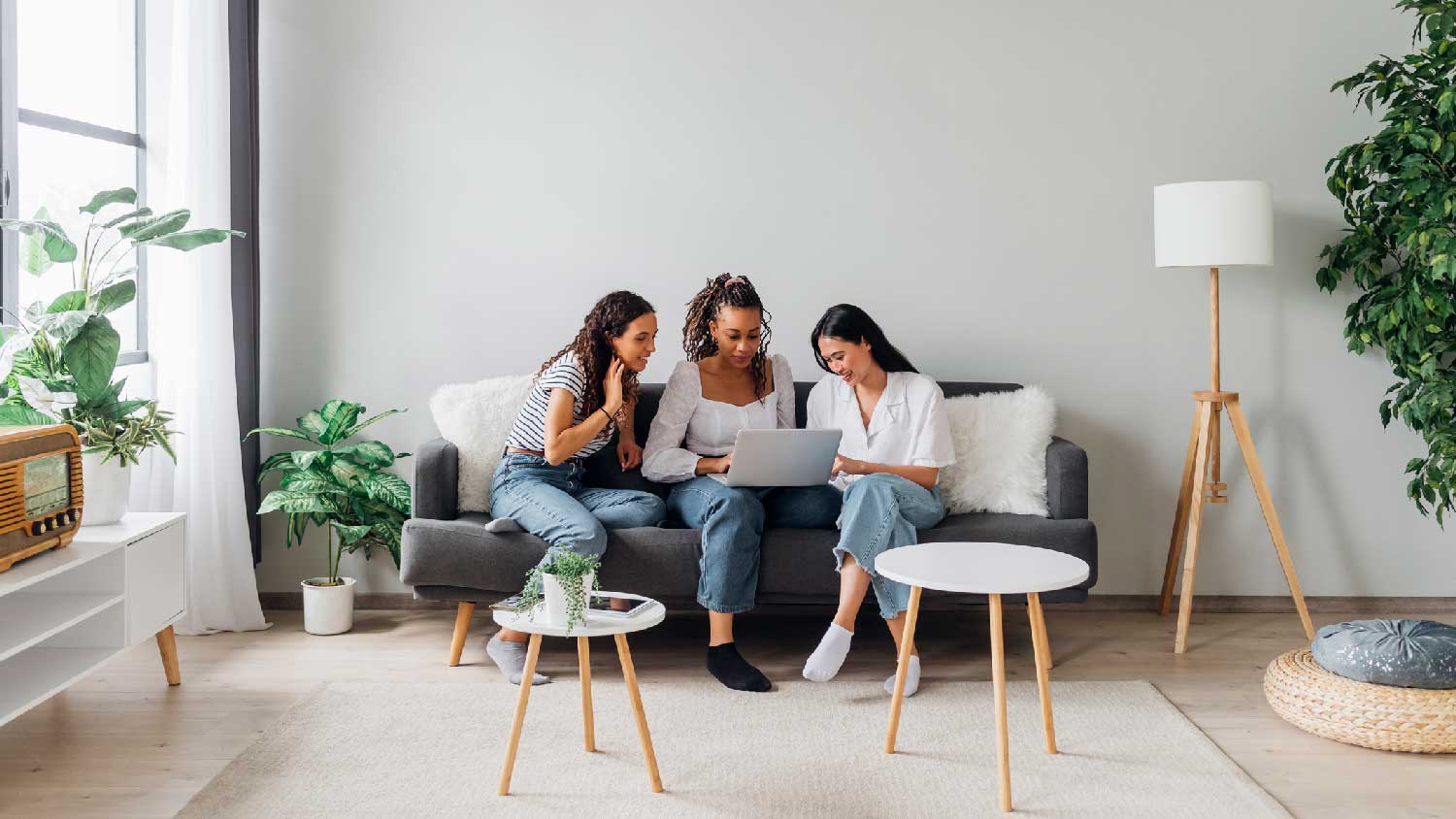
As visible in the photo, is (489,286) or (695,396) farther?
(489,286)

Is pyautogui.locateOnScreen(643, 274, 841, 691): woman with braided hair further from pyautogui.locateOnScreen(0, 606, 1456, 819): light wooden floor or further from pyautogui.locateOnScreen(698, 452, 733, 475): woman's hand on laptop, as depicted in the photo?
pyautogui.locateOnScreen(0, 606, 1456, 819): light wooden floor

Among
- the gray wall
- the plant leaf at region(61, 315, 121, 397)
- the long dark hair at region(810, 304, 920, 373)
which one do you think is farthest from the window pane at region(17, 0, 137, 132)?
the long dark hair at region(810, 304, 920, 373)

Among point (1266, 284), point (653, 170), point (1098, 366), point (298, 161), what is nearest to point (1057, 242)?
point (1098, 366)

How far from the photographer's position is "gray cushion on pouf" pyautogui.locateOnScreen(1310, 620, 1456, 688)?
260 centimetres

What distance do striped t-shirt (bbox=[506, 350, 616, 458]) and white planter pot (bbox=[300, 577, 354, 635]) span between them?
0.78m

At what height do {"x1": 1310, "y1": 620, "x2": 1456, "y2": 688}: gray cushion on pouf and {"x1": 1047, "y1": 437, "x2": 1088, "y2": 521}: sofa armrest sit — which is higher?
{"x1": 1047, "y1": 437, "x2": 1088, "y2": 521}: sofa armrest

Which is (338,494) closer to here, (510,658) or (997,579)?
(510,658)

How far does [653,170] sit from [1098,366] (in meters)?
1.73

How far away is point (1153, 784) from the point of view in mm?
2412

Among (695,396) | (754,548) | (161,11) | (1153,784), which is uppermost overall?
(161,11)

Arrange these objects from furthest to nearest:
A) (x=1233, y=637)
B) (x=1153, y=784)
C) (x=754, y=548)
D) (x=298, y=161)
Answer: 1. (x=298, y=161)
2. (x=1233, y=637)
3. (x=754, y=548)
4. (x=1153, y=784)

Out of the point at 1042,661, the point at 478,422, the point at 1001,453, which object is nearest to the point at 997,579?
the point at 1042,661

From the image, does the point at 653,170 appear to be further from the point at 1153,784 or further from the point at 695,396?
the point at 1153,784

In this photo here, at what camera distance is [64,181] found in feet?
10.9
